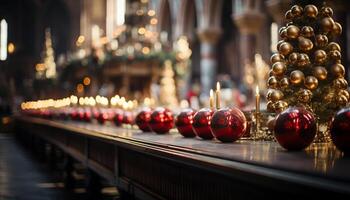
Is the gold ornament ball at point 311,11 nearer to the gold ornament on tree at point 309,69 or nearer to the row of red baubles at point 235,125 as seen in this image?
the gold ornament on tree at point 309,69

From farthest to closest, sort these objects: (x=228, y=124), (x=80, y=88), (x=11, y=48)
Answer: (x=11, y=48) < (x=80, y=88) < (x=228, y=124)

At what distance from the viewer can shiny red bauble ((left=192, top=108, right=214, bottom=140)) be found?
292cm

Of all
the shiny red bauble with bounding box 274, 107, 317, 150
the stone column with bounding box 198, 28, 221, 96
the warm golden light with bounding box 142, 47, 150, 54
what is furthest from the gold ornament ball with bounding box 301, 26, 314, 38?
the stone column with bounding box 198, 28, 221, 96

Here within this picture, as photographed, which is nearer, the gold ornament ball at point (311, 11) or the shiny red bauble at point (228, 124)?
the shiny red bauble at point (228, 124)

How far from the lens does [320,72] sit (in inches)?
116

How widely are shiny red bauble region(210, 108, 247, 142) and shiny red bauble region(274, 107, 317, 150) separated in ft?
1.61

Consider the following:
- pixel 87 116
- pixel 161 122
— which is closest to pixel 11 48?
pixel 87 116

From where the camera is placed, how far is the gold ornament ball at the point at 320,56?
296cm

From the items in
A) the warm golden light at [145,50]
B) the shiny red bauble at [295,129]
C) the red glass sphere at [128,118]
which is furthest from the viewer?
the warm golden light at [145,50]

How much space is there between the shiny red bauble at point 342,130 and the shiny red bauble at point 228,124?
714 millimetres

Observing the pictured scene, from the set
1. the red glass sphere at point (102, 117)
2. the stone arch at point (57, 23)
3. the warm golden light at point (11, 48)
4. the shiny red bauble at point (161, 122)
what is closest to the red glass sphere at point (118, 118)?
the red glass sphere at point (102, 117)

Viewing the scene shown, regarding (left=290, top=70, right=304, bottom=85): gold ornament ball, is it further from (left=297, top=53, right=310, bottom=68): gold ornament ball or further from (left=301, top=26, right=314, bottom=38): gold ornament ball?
(left=301, top=26, right=314, bottom=38): gold ornament ball

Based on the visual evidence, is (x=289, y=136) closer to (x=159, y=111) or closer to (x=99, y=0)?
(x=159, y=111)

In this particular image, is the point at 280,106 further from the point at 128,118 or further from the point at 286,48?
the point at 128,118
